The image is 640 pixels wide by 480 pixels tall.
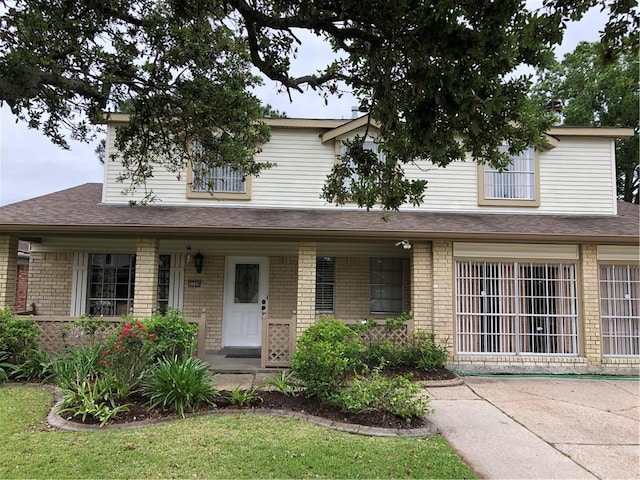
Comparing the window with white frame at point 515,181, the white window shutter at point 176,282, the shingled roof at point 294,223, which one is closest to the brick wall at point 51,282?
the shingled roof at point 294,223

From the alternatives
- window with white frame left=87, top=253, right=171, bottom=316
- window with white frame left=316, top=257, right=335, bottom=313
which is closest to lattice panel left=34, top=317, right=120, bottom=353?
window with white frame left=87, top=253, right=171, bottom=316

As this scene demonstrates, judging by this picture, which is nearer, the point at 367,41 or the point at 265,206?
the point at 367,41

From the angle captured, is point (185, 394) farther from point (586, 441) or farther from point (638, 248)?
point (638, 248)

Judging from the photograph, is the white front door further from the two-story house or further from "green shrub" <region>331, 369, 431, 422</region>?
"green shrub" <region>331, 369, 431, 422</region>

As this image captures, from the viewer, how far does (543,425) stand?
18.9 ft

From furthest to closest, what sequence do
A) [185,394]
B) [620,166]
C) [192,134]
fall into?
[620,166]
[192,134]
[185,394]

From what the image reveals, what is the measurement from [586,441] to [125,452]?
5324mm

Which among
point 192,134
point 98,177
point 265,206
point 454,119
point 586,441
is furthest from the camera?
point 98,177

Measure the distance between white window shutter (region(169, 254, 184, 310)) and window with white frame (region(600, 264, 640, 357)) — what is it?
32.0 ft

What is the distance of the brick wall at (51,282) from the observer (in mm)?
10516

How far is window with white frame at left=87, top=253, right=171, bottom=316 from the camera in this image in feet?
35.3

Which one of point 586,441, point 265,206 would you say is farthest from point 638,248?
point 265,206

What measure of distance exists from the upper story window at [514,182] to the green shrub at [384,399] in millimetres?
6698

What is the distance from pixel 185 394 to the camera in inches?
229
